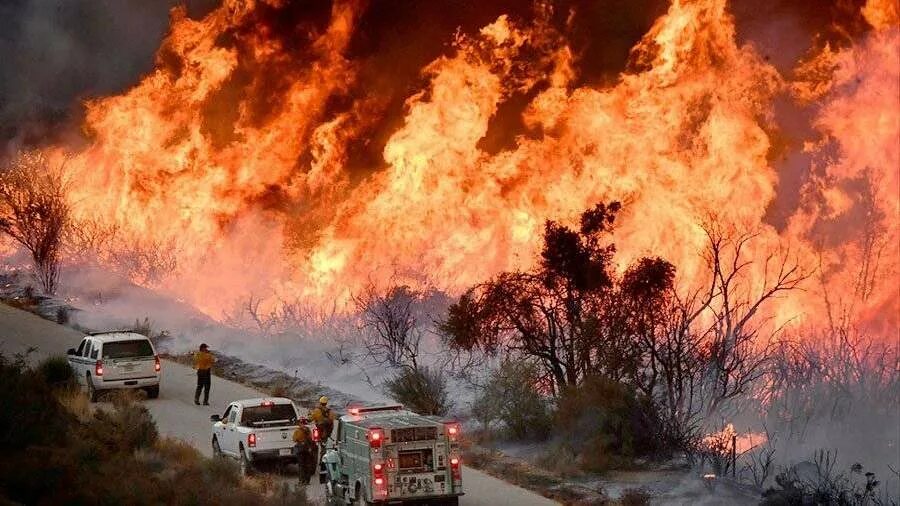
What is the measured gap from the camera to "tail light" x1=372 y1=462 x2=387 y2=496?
24.2 meters

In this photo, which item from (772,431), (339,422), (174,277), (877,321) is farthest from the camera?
(174,277)

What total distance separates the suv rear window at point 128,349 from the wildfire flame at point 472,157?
12.7 m

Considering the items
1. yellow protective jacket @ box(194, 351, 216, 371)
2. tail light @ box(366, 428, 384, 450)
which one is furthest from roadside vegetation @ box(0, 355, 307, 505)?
yellow protective jacket @ box(194, 351, 216, 371)

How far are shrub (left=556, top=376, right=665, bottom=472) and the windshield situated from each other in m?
6.46

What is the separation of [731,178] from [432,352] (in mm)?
11128

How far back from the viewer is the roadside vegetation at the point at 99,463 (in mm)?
21891

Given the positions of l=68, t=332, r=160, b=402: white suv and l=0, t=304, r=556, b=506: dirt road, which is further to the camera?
l=68, t=332, r=160, b=402: white suv

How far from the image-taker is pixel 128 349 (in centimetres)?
3828

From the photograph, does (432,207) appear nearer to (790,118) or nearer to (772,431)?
(790,118)

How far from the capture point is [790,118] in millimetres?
51406

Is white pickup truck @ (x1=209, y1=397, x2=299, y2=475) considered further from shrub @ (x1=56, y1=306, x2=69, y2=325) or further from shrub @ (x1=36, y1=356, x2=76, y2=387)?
shrub @ (x1=56, y1=306, x2=69, y2=325)

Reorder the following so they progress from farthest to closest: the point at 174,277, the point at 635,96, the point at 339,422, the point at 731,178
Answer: the point at 174,277 → the point at 635,96 → the point at 731,178 → the point at 339,422

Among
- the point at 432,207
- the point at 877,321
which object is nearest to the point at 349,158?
the point at 432,207

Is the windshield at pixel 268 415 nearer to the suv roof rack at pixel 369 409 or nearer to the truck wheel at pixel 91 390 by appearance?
the suv roof rack at pixel 369 409
